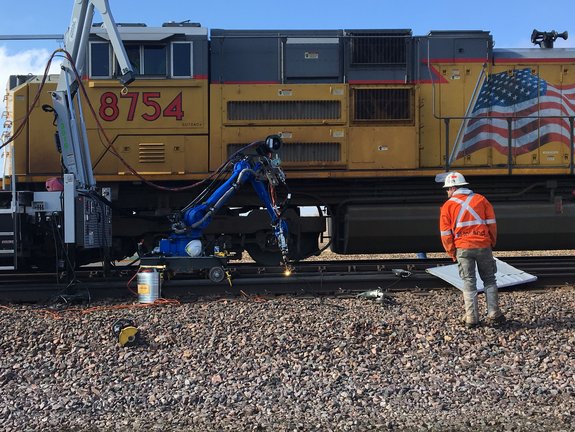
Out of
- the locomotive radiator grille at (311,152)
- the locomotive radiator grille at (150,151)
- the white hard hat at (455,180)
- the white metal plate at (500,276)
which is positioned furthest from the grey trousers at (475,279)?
the locomotive radiator grille at (150,151)

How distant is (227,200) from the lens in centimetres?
724

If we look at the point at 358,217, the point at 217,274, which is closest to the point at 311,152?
the point at 358,217

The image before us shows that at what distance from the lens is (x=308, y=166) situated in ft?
27.9

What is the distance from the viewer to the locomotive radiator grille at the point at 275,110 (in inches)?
332

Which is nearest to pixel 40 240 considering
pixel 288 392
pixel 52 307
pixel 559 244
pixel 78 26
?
pixel 52 307

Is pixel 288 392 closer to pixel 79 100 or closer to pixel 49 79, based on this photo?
pixel 79 100

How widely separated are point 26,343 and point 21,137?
169 inches

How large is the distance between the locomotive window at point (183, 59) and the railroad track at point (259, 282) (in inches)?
123

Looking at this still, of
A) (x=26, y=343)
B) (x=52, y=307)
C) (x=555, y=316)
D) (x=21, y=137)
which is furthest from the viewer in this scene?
(x=21, y=137)

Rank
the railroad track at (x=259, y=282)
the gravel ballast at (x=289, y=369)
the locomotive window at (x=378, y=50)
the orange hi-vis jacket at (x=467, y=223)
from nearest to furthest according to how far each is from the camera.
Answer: the gravel ballast at (x=289, y=369) → the orange hi-vis jacket at (x=467, y=223) → the railroad track at (x=259, y=282) → the locomotive window at (x=378, y=50)

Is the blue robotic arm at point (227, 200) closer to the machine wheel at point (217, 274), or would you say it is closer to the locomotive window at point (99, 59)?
the machine wheel at point (217, 274)

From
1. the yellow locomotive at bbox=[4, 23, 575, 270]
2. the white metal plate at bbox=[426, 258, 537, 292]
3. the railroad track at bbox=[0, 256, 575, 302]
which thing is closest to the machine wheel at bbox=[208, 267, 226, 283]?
the railroad track at bbox=[0, 256, 575, 302]

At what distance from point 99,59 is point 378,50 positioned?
14.5 feet

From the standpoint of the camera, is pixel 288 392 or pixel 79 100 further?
pixel 79 100
